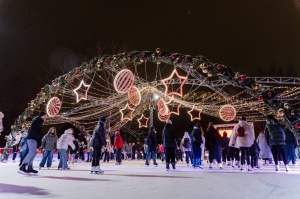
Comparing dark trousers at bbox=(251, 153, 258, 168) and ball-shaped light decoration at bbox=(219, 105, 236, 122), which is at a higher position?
ball-shaped light decoration at bbox=(219, 105, 236, 122)

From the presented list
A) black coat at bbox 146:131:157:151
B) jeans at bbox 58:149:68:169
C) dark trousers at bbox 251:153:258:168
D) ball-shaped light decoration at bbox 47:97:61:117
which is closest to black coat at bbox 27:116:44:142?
jeans at bbox 58:149:68:169

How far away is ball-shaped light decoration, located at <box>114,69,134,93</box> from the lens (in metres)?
14.1

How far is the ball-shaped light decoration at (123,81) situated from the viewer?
14.1 meters

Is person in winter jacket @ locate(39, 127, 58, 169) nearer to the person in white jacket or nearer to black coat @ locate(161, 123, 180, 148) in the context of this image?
the person in white jacket

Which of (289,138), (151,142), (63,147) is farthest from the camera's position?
(151,142)

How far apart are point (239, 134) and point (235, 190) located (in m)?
5.23

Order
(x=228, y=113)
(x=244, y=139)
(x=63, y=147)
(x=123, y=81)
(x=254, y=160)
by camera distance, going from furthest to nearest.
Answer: (x=228, y=113)
(x=123, y=81)
(x=63, y=147)
(x=254, y=160)
(x=244, y=139)

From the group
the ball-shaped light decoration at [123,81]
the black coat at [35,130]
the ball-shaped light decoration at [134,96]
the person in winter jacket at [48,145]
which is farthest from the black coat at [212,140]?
the black coat at [35,130]

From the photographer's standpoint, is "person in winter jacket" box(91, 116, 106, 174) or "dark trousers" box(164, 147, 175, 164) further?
"dark trousers" box(164, 147, 175, 164)

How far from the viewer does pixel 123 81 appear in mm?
14289

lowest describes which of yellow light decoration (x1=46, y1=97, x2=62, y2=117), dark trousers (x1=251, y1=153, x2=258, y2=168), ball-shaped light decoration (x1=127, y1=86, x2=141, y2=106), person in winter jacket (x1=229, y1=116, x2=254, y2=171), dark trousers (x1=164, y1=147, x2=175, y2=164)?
dark trousers (x1=251, y1=153, x2=258, y2=168)

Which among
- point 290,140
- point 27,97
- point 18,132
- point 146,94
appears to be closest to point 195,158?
point 290,140

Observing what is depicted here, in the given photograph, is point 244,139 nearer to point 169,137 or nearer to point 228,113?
point 169,137

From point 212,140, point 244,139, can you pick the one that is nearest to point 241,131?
point 244,139
